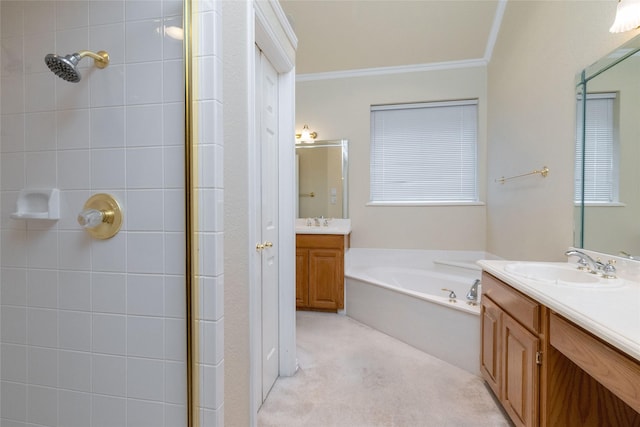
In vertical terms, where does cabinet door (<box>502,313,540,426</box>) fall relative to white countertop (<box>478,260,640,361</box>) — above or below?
below

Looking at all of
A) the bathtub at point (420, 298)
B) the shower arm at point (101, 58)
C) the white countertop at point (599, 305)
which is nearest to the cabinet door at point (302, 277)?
the bathtub at point (420, 298)

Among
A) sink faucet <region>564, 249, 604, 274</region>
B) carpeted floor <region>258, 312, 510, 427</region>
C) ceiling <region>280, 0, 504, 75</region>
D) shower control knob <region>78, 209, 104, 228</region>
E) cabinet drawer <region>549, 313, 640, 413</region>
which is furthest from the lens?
ceiling <region>280, 0, 504, 75</region>

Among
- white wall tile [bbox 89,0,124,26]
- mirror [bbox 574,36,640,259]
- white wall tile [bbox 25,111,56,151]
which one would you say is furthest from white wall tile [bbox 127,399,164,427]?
Answer: mirror [bbox 574,36,640,259]

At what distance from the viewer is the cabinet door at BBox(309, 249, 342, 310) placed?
118 inches

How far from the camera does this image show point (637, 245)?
1270mm

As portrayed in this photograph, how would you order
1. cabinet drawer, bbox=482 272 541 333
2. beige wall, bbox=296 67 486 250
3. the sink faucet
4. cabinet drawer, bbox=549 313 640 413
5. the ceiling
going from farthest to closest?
beige wall, bbox=296 67 486 250 < the ceiling < the sink faucet < cabinet drawer, bbox=482 272 541 333 < cabinet drawer, bbox=549 313 640 413

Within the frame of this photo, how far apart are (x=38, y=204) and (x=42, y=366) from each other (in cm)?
54

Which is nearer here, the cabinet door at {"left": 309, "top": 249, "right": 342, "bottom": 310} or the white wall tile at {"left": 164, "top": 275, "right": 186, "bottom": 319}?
the white wall tile at {"left": 164, "top": 275, "right": 186, "bottom": 319}

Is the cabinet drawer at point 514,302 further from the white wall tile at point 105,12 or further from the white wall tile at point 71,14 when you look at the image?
the white wall tile at point 71,14

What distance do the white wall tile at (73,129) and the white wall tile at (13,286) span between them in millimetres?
451

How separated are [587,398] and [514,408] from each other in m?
0.32

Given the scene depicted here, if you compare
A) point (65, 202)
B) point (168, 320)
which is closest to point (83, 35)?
point (65, 202)

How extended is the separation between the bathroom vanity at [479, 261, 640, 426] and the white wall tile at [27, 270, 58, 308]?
1614 millimetres

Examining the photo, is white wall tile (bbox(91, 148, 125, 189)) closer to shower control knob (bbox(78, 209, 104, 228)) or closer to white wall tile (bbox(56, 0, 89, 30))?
shower control knob (bbox(78, 209, 104, 228))
